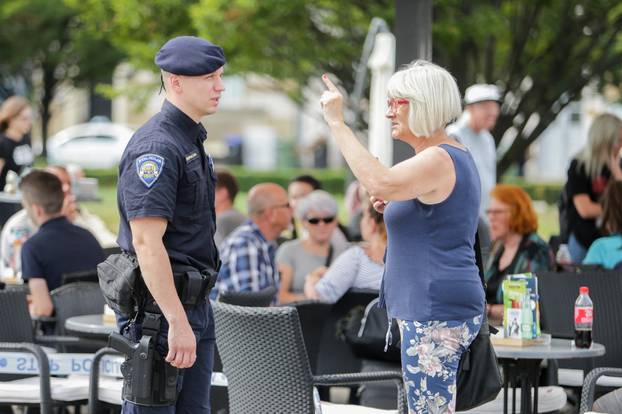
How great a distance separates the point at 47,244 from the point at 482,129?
3820 millimetres

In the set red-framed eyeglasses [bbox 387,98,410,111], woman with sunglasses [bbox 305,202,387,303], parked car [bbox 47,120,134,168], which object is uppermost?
parked car [bbox 47,120,134,168]

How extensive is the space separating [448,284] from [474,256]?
0.66ft

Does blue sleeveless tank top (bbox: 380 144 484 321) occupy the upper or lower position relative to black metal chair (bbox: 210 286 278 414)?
upper

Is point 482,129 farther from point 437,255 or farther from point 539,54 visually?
point 539,54

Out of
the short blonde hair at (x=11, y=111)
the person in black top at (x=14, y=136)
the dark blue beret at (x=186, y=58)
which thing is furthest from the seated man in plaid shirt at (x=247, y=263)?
the short blonde hair at (x=11, y=111)

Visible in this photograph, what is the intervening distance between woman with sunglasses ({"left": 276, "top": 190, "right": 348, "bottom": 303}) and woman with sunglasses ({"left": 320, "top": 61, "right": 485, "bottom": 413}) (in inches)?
157

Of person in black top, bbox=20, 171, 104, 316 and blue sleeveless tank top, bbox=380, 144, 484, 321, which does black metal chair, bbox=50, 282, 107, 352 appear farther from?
blue sleeveless tank top, bbox=380, 144, 484, 321

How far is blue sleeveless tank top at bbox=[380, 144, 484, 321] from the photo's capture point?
4488 millimetres

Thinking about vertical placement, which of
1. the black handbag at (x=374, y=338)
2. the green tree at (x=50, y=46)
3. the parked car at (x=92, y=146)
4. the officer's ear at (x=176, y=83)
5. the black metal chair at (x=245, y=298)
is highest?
the green tree at (x=50, y=46)

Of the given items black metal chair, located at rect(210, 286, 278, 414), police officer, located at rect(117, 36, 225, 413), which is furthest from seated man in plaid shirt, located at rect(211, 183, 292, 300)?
police officer, located at rect(117, 36, 225, 413)

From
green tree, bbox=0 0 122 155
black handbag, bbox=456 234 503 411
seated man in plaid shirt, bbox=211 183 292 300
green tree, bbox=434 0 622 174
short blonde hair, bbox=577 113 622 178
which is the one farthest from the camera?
green tree, bbox=0 0 122 155

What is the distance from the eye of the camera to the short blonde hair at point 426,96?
4.54 meters

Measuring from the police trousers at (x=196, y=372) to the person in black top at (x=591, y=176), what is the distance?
5.07 m

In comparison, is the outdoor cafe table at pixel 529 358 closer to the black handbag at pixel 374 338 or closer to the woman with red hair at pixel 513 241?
the black handbag at pixel 374 338
